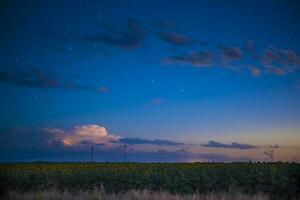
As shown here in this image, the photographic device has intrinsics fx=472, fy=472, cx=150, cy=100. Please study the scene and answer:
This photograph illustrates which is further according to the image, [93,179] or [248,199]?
[93,179]

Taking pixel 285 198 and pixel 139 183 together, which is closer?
pixel 285 198

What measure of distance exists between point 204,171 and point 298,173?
281 inches

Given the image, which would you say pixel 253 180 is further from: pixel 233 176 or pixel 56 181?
pixel 56 181

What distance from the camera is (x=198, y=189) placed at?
109 ft

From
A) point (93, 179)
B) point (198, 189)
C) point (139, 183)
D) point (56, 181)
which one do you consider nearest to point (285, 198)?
point (198, 189)

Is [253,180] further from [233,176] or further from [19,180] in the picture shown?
[19,180]

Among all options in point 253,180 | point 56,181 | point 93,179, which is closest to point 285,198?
point 253,180

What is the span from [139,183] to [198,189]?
177 inches

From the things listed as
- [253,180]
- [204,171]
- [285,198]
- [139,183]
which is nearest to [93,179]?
[139,183]

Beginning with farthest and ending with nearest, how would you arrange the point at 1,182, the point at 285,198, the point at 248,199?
the point at 1,182 → the point at 285,198 → the point at 248,199

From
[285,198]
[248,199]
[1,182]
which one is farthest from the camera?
[1,182]

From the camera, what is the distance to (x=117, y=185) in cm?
3509

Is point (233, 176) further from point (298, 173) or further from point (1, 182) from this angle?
point (1, 182)

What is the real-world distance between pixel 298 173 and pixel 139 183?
12054 millimetres
